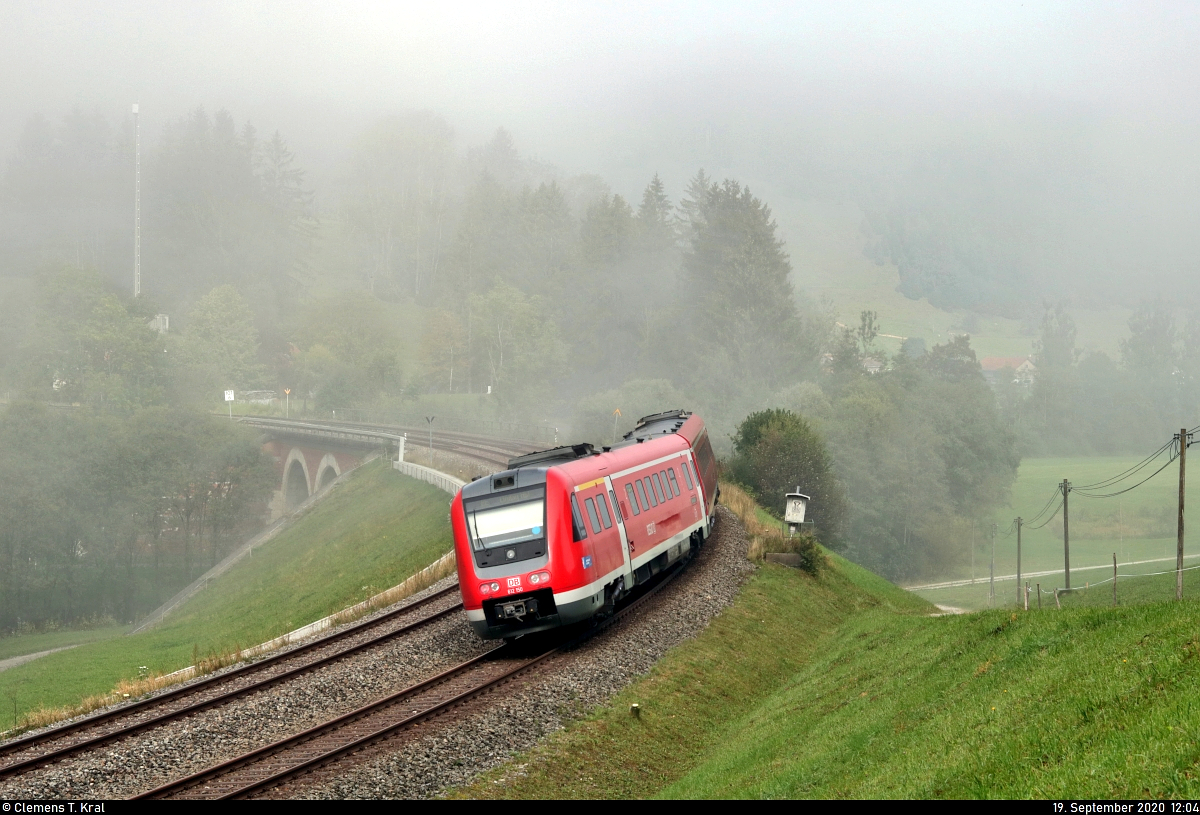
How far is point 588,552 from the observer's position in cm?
1958

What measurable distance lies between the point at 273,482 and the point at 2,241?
13058 cm

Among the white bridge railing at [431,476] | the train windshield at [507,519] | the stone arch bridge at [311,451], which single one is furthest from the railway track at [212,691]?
the stone arch bridge at [311,451]

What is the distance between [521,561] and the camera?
62.5 feet

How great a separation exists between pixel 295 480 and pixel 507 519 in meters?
77.8

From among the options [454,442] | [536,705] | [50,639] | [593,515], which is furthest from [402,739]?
[454,442]

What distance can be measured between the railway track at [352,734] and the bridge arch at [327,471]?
2511 inches

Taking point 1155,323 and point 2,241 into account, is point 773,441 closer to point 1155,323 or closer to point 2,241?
point 1155,323

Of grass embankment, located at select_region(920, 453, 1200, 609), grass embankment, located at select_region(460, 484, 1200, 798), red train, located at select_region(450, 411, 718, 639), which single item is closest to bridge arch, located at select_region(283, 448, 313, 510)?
grass embankment, located at select_region(920, 453, 1200, 609)

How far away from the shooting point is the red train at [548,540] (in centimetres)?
1892

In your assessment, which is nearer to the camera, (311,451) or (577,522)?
(577,522)

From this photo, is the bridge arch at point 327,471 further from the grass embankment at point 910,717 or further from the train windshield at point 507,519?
the train windshield at point 507,519

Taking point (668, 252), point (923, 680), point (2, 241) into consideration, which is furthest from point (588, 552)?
point (2, 241)

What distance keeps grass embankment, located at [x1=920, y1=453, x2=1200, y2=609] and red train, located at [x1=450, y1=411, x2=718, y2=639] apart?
4439 cm

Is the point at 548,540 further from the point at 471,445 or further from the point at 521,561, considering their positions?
the point at 471,445
